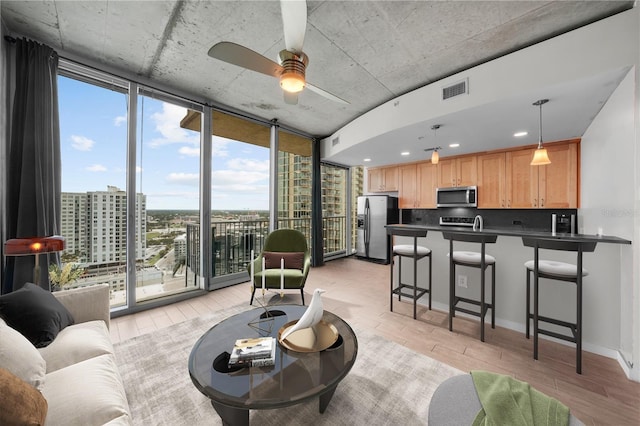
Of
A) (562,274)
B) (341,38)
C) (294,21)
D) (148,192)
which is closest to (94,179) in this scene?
(148,192)

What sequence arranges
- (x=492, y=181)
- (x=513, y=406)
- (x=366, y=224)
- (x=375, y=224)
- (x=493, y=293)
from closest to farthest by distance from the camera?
(x=513, y=406) < (x=493, y=293) < (x=492, y=181) < (x=375, y=224) < (x=366, y=224)

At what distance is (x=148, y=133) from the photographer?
10.2 feet

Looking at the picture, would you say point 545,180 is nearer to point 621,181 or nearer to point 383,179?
point 621,181

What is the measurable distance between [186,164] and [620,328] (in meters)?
5.06

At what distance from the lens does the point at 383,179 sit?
6020mm

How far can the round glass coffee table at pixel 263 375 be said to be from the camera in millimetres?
1105

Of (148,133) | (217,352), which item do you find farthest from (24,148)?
(217,352)

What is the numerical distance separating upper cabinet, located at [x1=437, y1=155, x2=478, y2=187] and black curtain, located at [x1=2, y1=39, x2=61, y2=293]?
5954 mm

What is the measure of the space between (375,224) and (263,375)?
15.9 feet

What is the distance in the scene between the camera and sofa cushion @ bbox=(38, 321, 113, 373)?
4.47 feet

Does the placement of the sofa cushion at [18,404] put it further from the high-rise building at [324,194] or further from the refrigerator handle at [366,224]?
the refrigerator handle at [366,224]

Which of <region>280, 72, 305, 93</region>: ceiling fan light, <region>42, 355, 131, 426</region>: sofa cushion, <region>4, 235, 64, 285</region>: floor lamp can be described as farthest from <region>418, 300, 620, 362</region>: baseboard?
<region>4, 235, 64, 285</region>: floor lamp

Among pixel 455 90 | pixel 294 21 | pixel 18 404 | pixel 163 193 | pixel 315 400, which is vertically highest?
pixel 455 90

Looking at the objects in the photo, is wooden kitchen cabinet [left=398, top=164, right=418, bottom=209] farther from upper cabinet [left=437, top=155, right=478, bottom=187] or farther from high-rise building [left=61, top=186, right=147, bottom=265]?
high-rise building [left=61, top=186, right=147, bottom=265]
